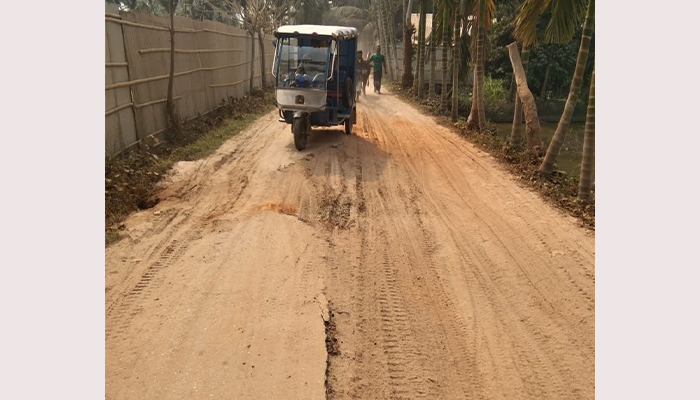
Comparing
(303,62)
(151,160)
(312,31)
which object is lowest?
(151,160)

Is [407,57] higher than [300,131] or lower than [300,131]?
higher

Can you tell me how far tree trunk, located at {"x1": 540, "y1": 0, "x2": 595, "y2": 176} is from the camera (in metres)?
9.20

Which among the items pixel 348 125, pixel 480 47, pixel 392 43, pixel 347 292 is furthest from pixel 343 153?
pixel 392 43

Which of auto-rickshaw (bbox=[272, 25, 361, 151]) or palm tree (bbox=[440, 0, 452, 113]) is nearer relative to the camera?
auto-rickshaw (bbox=[272, 25, 361, 151])

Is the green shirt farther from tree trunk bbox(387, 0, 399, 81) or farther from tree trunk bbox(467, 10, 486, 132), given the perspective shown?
tree trunk bbox(467, 10, 486, 132)

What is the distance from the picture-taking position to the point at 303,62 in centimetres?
1226

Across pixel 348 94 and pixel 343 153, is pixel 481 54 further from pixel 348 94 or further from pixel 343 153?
pixel 343 153

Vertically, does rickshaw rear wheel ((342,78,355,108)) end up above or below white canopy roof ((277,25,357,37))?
below

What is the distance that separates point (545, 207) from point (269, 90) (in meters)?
18.3

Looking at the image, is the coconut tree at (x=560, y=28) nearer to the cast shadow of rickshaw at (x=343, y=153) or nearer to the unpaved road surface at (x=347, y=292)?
the unpaved road surface at (x=347, y=292)

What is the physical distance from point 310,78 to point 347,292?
7.14 meters

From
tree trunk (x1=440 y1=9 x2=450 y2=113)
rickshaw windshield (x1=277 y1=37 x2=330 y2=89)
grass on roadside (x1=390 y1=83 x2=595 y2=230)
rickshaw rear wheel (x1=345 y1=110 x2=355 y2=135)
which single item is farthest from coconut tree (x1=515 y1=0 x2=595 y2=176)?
tree trunk (x1=440 y1=9 x2=450 y2=113)

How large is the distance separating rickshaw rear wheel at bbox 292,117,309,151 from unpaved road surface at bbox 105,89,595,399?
2.00 m

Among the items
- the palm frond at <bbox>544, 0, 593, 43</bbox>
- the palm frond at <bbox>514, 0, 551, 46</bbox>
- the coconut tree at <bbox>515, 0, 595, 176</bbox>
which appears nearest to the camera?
the coconut tree at <bbox>515, 0, 595, 176</bbox>
